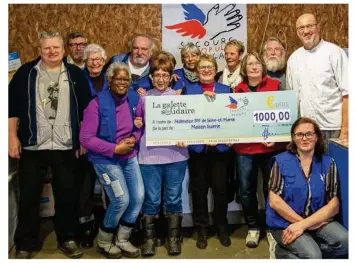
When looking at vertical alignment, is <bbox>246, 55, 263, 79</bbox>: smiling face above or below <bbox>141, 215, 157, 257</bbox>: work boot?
above

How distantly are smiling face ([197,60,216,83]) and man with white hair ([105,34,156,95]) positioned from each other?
0.38 m

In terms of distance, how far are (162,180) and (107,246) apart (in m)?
0.60

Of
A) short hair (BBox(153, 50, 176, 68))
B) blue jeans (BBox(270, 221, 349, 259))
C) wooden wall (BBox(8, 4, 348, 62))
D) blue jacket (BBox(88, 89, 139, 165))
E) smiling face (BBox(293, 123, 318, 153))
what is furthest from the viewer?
wooden wall (BBox(8, 4, 348, 62))

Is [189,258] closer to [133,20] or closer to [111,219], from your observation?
[111,219]

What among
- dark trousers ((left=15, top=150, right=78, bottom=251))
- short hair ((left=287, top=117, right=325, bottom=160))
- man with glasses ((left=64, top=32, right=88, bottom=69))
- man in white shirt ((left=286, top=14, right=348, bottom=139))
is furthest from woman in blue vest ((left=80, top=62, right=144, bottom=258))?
man in white shirt ((left=286, top=14, right=348, bottom=139))

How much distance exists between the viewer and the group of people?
275cm

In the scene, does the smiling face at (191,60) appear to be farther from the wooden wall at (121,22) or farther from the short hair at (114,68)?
the short hair at (114,68)

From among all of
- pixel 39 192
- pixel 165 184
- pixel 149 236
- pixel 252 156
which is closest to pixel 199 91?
pixel 252 156

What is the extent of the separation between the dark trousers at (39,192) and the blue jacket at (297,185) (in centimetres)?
A: 139

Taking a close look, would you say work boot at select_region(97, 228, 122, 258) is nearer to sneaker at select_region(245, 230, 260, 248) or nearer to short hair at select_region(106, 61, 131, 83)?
sneaker at select_region(245, 230, 260, 248)

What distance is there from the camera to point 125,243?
302 cm

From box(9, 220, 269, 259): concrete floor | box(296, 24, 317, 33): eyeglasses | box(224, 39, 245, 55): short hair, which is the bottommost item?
box(9, 220, 269, 259): concrete floor

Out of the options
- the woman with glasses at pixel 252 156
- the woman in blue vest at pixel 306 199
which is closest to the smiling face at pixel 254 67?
the woman with glasses at pixel 252 156

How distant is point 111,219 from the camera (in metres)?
2.96
